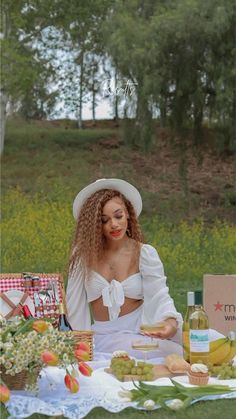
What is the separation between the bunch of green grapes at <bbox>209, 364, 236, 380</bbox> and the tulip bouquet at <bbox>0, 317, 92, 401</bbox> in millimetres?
699

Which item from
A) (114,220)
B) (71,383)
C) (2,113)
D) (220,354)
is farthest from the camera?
(2,113)

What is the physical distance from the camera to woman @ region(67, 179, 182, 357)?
4301mm

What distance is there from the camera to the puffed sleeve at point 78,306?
14.4 feet

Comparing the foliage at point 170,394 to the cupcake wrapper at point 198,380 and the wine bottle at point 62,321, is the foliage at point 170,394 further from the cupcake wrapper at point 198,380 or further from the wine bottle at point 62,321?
the wine bottle at point 62,321

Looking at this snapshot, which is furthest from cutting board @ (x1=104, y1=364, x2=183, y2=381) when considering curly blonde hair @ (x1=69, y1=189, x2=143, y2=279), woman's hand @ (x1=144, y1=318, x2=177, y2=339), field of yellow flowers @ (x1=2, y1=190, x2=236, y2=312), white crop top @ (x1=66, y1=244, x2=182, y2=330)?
field of yellow flowers @ (x1=2, y1=190, x2=236, y2=312)

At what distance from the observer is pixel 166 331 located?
13.1 feet

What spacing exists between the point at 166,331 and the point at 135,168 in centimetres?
1399

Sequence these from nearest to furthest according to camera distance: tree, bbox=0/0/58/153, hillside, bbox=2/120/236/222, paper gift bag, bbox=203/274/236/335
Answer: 1. paper gift bag, bbox=203/274/236/335
2. tree, bbox=0/0/58/153
3. hillside, bbox=2/120/236/222

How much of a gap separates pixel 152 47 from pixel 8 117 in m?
11.9

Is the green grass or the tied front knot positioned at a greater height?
the tied front knot

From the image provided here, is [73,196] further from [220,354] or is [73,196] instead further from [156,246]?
[220,354]

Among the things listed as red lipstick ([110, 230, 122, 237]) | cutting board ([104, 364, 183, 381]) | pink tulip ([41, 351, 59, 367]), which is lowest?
cutting board ([104, 364, 183, 381])

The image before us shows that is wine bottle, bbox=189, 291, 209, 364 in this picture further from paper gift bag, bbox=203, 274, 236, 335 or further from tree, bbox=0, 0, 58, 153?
tree, bbox=0, 0, 58, 153

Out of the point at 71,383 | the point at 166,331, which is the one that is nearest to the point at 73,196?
the point at 166,331
